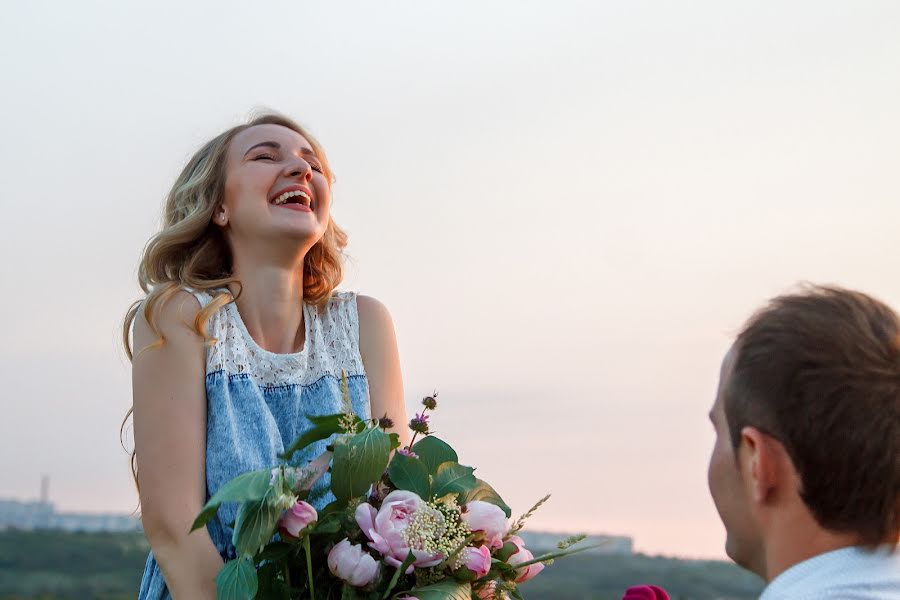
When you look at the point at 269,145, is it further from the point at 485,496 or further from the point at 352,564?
the point at 352,564

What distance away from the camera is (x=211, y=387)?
12.2 feet

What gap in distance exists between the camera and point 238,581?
8.68 feet

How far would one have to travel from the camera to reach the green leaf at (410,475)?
2.84 metres

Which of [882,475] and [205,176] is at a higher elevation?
[205,176]

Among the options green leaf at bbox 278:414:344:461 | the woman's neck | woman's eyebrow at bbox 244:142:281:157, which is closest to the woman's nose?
woman's eyebrow at bbox 244:142:281:157

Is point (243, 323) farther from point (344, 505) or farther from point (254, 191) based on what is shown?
point (344, 505)

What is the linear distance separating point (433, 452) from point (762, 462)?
1191 mm

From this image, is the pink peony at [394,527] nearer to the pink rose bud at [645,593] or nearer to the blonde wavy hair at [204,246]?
the pink rose bud at [645,593]

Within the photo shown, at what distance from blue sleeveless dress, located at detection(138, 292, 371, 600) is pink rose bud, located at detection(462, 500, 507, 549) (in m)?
0.75

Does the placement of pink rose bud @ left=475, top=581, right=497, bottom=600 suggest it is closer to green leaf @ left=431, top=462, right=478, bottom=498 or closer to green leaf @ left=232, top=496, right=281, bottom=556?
green leaf @ left=431, top=462, right=478, bottom=498

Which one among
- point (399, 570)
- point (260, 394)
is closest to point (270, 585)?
point (399, 570)

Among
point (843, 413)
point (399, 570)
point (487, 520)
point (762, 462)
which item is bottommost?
point (399, 570)

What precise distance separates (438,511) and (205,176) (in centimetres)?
195

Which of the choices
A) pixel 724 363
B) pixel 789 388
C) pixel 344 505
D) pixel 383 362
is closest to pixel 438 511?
pixel 344 505
